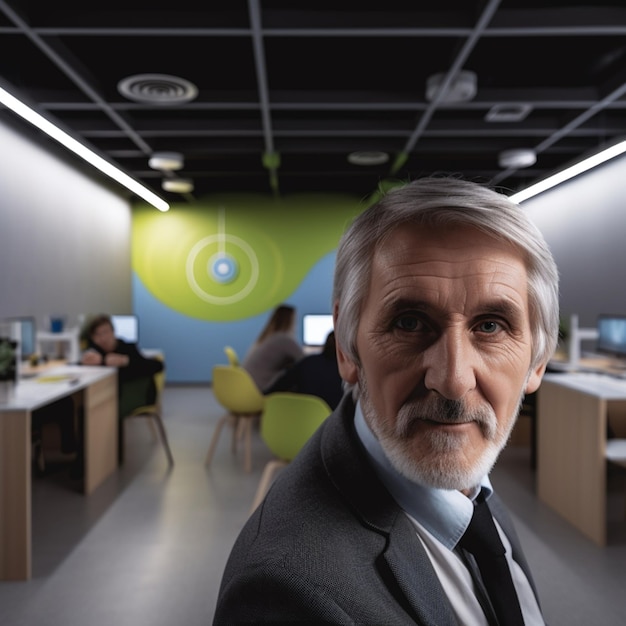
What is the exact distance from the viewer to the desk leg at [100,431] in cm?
389

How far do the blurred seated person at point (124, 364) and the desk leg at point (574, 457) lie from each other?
3.04 m

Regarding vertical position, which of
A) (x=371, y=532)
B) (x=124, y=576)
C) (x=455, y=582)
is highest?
(x=371, y=532)

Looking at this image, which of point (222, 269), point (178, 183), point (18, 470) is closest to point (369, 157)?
point (178, 183)

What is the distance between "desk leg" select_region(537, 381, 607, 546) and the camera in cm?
317

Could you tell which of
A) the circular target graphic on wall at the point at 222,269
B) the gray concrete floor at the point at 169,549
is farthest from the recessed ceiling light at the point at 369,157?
the gray concrete floor at the point at 169,549

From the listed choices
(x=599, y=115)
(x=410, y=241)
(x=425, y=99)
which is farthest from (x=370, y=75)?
(x=410, y=241)

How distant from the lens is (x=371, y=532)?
2.45ft

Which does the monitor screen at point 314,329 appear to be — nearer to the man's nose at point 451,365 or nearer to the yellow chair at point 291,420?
the yellow chair at point 291,420

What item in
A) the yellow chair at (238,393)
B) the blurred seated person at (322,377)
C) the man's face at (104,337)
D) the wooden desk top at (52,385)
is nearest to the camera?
the wooden desk top at (52,385)

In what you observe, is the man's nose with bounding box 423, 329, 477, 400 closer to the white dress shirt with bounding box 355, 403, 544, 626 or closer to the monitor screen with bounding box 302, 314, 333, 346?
the white dress shirt with bounding box 355, 403, 544, 626

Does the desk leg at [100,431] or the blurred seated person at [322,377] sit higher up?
the blurred seated person at [322,377]

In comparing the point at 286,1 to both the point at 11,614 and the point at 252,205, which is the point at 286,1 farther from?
the point at 252,205

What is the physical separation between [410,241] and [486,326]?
0.52ft

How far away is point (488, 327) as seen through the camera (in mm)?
774
